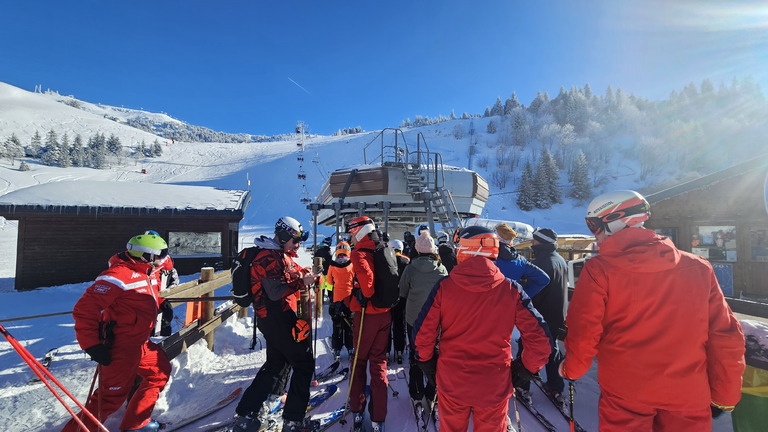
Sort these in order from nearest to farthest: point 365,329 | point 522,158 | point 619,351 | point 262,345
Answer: point 619,351, point 365,329, point 262,345, point 522,158

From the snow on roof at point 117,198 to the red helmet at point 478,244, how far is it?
11.9 metres

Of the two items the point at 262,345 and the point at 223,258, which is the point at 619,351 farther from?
the point at 223,258

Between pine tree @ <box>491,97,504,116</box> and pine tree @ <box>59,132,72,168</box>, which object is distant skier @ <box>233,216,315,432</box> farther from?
pine tree @ <box>491,97,504,116</box>

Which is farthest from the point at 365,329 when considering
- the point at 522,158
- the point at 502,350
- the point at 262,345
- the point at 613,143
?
the point at 613,143

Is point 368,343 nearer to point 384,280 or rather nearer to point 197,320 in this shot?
point 384,280

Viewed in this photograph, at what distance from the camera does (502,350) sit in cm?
206

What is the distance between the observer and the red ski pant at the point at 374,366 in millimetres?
2963

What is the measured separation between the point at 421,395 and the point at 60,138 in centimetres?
9352

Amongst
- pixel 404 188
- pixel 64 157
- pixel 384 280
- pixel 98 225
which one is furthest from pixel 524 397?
pixel 64 157

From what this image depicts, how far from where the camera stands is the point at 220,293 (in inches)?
408

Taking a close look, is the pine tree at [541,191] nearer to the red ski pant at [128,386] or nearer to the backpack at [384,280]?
the backpack at [384,280]

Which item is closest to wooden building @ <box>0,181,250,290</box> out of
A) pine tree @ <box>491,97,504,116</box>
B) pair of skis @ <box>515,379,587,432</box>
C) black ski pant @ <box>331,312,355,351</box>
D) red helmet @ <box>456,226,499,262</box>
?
black ski pant @ <box>331,312,355,351</box>

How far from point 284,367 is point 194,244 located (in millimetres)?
11794

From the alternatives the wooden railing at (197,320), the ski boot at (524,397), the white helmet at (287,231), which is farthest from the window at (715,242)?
the wooden railing at (197,320)
